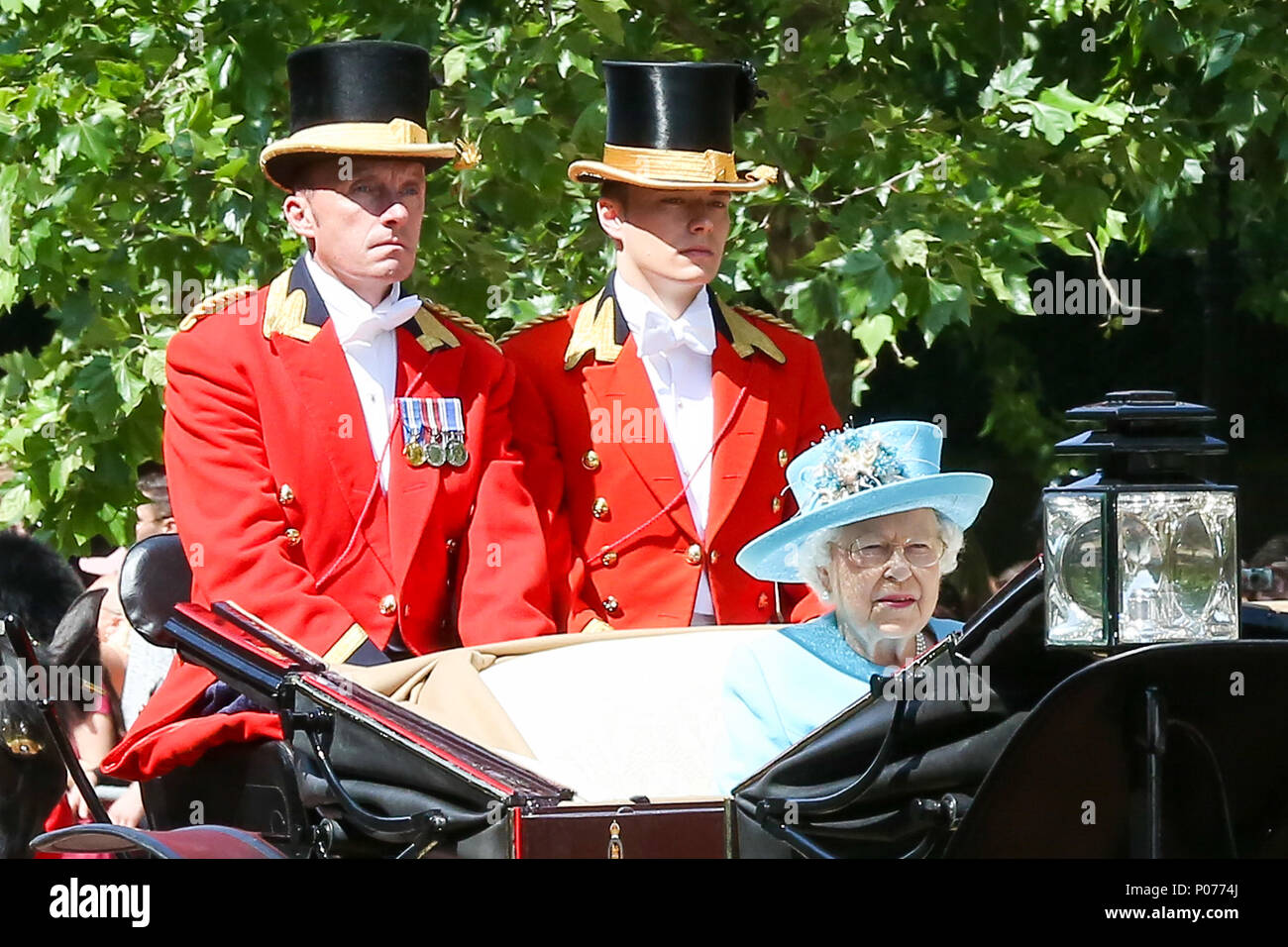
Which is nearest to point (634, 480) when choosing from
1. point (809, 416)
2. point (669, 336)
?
point (669, 336)

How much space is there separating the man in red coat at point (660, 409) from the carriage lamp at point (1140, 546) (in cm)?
154

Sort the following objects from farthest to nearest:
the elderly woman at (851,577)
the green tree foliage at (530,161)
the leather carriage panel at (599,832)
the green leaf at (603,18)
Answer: the green tree foliage at (530,161) → the green leaf at (603,18) → the elderly woman at (851,577) → the leather carriage panel at (599,832)

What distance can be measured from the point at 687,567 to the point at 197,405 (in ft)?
3.52

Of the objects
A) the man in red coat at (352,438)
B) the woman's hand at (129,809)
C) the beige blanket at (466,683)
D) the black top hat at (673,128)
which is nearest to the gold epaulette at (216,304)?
the man in red coat at (352,438)

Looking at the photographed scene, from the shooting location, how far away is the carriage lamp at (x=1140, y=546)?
3.01 metres

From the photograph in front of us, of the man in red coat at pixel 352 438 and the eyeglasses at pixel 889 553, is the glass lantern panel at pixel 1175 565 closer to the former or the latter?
the eyeglasses at pixel 889 553

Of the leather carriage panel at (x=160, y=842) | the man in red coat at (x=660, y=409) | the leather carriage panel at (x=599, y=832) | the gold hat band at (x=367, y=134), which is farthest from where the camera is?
the man in red coat at (x=660, y=409)

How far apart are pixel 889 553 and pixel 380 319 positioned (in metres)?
1.25

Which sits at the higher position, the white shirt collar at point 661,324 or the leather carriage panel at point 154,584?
the white shirt collar at point 661,324

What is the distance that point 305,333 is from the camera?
14.7 feet

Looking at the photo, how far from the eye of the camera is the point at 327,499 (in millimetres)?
4438

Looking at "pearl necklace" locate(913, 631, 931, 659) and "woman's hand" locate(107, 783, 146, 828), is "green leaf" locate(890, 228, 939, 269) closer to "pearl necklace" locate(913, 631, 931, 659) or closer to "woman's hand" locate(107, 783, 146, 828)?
"pearl necklace" locate(913, 631, 931, 659)

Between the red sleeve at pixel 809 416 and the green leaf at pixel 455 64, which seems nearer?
the red sleeve at pixel 809 416
